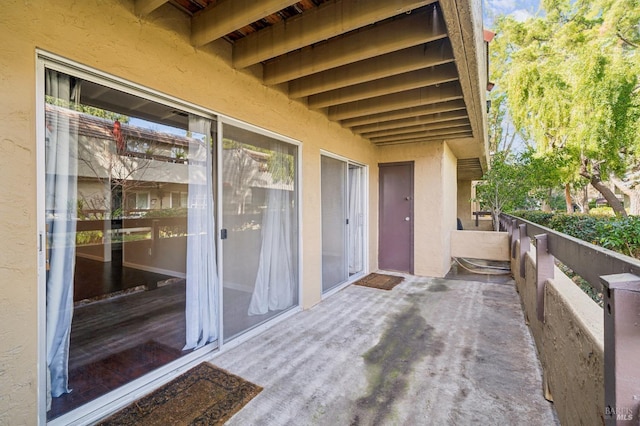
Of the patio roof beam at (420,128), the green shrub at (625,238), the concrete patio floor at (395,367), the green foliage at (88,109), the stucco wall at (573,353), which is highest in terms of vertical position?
the patio roof beam at (420,128)

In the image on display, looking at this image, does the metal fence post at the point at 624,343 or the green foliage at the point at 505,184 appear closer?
the metal fence post at the point at 624,343

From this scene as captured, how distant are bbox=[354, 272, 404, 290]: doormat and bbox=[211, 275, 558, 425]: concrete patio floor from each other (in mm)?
918

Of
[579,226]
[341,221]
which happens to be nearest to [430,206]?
[341,221]

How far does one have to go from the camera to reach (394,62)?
8.55 ft

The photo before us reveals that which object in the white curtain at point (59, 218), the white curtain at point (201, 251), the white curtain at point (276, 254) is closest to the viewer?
the white curtain at point (59, 218)

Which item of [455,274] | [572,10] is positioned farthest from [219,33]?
[572,10]

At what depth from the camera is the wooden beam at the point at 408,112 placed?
3.54 m

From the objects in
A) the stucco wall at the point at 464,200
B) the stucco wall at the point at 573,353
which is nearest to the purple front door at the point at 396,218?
the stucco wall at the point at 573,353

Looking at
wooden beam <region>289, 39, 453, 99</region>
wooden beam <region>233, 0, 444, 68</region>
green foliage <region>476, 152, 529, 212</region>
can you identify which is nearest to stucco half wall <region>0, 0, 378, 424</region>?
wooden beam <region>233, 0, 444, 68</region>

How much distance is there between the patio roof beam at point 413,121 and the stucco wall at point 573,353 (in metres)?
2.48

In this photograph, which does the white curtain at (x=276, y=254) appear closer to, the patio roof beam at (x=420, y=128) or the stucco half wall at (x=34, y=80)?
the stucco half wall at (x=34, y=80)

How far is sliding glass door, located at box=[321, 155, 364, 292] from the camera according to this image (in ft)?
Answer: 14.4

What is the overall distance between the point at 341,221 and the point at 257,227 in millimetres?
2055

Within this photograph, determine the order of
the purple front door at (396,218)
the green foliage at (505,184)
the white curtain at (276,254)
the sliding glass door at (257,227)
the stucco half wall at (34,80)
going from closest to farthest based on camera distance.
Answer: the stucco half wall at (34,80) → the sliding glass door at (257,227) → the white curtain at (276,254) → the purple front door at (396,218) → the green foliage at (505,184)
